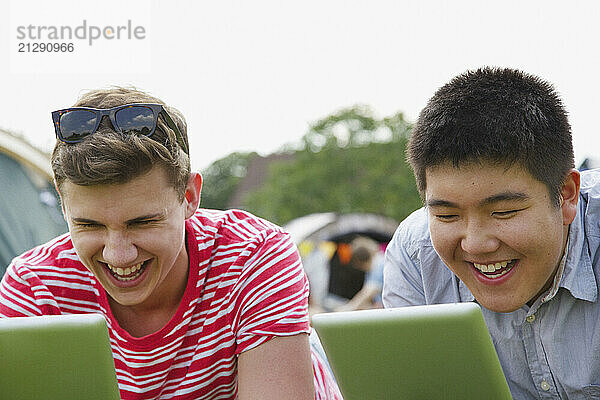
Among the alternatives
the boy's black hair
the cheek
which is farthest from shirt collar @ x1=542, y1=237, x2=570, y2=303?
the cheek

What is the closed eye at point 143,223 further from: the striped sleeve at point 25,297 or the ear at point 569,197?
the ear at point 569,197

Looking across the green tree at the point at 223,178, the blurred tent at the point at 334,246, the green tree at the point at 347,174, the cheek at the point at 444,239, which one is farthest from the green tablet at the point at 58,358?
the green tree at the point at 223,178

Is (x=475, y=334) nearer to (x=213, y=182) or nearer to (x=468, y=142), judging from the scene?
(x=468, y=142)

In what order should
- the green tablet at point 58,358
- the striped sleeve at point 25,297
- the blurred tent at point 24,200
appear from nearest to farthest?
the green tablet at point 58,358, the striped sleeve at point 25,297, the blurred tent at point 24,200

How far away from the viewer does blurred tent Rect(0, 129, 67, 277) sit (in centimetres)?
474

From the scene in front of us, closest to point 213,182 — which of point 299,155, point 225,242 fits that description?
point 299,155

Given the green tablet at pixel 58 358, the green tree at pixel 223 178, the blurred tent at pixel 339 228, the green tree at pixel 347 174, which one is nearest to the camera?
the green tablet at pixel 58 358

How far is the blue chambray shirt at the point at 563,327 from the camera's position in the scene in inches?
66.7

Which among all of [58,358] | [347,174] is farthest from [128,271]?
[347,174]

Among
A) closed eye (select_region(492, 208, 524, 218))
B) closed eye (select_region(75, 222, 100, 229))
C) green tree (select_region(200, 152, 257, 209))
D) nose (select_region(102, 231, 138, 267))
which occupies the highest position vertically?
closed eye (select_region(492, 208, 524, 218))

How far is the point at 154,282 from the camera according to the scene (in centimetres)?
160

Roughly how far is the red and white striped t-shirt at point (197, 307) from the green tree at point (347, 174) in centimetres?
2128

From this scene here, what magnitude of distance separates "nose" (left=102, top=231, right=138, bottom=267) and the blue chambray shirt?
72cm

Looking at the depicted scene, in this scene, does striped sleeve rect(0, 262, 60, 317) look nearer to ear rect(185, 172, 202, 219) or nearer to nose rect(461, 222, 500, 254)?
ear rect(185, 172, 202, 219)
